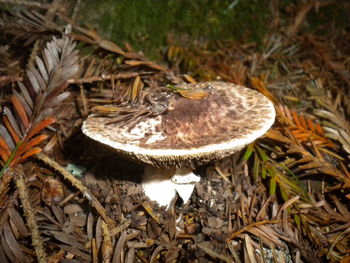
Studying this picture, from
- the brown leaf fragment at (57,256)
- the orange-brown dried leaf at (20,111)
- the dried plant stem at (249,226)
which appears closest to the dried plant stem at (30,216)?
the brown leaf fragment at (57,256)

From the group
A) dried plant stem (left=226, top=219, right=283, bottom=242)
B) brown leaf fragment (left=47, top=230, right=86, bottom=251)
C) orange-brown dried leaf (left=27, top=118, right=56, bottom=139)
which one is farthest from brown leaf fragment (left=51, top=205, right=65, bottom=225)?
dried plant stem (left=226, top=219, right=283, bottom=242)

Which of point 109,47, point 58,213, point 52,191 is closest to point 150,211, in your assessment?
point 58,213

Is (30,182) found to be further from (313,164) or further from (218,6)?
(218,6)

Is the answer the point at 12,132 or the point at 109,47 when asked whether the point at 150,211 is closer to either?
the point at 12,132

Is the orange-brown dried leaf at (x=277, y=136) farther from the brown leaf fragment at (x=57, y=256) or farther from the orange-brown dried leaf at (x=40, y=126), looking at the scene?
the brown leaf fragment at (x=57, y=256)

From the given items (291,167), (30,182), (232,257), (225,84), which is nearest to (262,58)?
(225,84)

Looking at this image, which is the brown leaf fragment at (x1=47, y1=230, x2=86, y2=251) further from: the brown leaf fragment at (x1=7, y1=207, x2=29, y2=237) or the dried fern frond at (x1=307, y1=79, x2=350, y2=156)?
the dried fern frond at (x1=307, y1=79, x2=350, y2=156)
